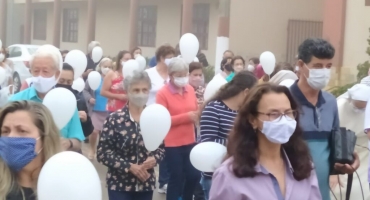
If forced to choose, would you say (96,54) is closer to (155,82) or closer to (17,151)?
(155,82)

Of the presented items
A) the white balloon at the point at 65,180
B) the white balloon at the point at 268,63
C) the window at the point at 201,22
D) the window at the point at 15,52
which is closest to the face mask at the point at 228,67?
the white balloon at the point at 268,63

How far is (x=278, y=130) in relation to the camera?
3.56 meters

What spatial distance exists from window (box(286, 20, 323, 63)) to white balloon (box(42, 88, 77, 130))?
52.1 feet

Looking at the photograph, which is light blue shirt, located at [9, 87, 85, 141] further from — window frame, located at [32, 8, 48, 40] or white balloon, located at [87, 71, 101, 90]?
window frame, located at [32, 8, 48, 40]

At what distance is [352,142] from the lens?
189 inches

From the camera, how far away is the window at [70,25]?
3578 centimetres

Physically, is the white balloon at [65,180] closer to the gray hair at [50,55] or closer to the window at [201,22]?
the gray hair at [50,55]

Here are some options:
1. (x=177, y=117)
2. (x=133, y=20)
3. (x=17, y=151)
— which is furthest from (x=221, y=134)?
(x=133, y=20)

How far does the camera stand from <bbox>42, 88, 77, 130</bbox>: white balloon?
17.6 feet

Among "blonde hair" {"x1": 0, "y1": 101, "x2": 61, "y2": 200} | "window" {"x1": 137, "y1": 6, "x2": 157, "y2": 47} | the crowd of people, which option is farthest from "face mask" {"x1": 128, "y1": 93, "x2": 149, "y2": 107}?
"window" {"x1": 137, "y1": 6, "x2": 157, "y2": 47}

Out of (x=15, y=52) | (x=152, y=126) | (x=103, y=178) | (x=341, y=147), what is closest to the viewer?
(x=341, y=147)

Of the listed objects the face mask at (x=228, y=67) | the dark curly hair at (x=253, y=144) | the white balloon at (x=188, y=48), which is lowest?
the dark curly hair at (x=253, y=144)

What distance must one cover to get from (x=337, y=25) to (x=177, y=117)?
29.9ft

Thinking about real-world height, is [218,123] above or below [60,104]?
below
